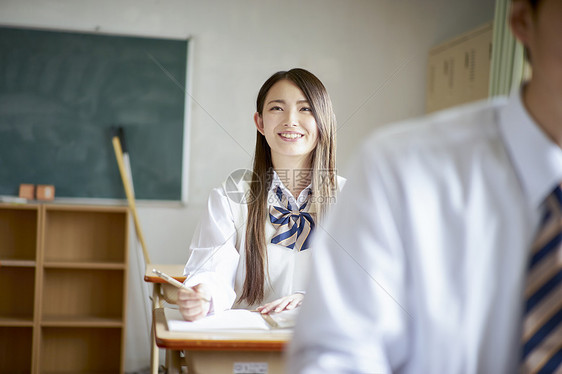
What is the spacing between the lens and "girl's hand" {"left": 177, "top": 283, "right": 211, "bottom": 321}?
5.60ft

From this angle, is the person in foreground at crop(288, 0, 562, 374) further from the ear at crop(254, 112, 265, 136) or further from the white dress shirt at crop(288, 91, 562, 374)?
the ear at crop(254, 112, 265, 136)

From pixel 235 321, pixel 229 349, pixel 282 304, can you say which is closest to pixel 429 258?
pixel 229 349

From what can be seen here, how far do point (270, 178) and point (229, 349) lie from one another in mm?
771

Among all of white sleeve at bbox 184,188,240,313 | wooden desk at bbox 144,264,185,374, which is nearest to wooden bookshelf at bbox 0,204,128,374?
wooden desk at bbox 144,264,185,374

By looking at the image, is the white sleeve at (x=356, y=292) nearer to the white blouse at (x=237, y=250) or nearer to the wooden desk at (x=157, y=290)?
the white blouse at (x=237, y=250)

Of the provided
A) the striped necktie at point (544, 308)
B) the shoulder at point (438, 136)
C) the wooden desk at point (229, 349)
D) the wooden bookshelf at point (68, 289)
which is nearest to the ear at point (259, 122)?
the wooden desk at point (229, 349)

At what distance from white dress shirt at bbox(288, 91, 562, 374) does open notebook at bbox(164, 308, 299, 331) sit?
0.95m

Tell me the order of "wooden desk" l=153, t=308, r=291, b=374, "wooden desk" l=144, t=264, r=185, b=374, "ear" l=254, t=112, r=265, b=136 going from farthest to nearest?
1. "wooden desk" l=144, t=264, r=185, b=374
2. "ear" l=254, t=112, r=265, b=136
3. "wooden desk" l=153, t=308, r=291, b=374

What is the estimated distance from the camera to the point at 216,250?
2035 millimetres

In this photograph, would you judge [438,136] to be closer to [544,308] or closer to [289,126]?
[544,308]

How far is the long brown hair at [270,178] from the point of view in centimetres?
207

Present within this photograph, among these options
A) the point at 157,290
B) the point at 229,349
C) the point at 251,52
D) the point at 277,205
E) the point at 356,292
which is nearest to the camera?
the point at 356,292

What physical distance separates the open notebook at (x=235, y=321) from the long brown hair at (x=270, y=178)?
26 cm

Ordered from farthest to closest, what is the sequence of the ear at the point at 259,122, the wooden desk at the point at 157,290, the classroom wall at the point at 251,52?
1. the classroom wall at the point at 251,52
2. the wooden desk at the point at 157,290
3. the ear at the point at 259,122
